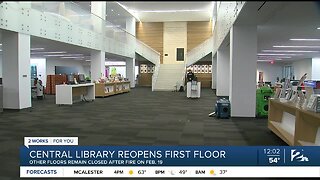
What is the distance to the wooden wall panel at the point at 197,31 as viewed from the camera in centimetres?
2830

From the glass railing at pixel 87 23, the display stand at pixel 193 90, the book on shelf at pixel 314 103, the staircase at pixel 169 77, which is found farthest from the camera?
the staircase at pixel 169 77

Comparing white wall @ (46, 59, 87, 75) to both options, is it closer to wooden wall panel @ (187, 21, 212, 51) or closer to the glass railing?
the glass railing

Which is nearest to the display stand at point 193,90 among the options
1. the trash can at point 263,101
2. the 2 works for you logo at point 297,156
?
the trash can at point 263,101

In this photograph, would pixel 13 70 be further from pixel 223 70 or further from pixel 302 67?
pixel 302 67

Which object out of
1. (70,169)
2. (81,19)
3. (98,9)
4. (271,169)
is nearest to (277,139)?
(271,169)

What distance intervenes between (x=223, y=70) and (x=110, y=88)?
6.83 m

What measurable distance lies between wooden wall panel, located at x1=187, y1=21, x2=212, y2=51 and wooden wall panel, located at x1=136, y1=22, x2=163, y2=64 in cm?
291

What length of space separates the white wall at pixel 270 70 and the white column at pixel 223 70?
19001 mm

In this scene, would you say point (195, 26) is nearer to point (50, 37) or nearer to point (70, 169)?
point (50, 37)

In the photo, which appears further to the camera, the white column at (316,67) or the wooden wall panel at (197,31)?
the wooden wall panel at (197,31)

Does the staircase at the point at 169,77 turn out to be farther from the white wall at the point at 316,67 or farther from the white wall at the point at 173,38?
the white wall at the point at 316,67

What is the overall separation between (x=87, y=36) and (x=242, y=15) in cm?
1054

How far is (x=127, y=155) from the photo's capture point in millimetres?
3016

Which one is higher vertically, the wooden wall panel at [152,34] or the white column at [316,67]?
the wooden wall panel at [152,34]
